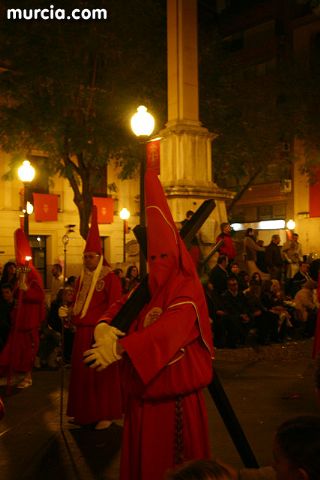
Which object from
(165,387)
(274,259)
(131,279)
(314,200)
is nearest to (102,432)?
(165,387)

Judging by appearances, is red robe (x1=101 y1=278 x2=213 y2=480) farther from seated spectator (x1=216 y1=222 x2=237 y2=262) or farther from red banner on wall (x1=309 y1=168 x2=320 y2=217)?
red banner on wall (x1=309 y1=168 x2=320 y2=217)

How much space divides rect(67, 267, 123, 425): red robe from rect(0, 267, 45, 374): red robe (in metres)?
2.23

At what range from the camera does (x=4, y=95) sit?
71.7ft

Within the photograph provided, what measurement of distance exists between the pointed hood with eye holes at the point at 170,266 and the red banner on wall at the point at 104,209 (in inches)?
1038

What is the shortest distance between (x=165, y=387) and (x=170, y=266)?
728mm

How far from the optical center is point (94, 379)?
269 inches

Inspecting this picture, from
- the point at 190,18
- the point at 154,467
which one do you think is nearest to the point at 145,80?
the point at 190,18

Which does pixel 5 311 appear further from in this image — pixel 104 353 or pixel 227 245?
pixel 104 353

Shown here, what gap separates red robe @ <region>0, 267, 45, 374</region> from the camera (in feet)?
30.0

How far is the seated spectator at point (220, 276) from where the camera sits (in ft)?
42.2

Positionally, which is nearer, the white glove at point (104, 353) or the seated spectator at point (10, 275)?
the white glove at point (104, 353)

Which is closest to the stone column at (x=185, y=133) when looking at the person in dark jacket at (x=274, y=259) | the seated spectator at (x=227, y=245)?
the seated spectator at (x=227, y=245)

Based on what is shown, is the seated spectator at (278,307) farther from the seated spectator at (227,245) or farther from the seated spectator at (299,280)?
the seated spectator at (299,280)

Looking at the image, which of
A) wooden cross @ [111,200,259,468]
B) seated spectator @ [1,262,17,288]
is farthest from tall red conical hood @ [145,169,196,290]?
seated spectator @ [1,262,17,288]
